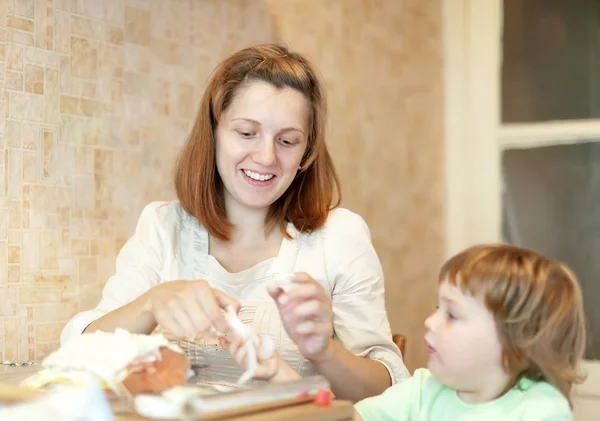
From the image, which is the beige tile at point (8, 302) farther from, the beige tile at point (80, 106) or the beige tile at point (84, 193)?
the beige tile at point (80, 106)

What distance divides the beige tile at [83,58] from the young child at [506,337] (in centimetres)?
95

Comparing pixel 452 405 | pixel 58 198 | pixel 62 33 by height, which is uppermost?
pixel 62 33

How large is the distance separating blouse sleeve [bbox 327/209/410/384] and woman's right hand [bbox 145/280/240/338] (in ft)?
1.66

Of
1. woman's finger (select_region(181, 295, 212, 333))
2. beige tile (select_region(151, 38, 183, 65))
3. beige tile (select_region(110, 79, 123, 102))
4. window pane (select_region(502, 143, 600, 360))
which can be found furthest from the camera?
window pane (select_region(502, 143, 600, 360))

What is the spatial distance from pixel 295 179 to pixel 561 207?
4.37 ft

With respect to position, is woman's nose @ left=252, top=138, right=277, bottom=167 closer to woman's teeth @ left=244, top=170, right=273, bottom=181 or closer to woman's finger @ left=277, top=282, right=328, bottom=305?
woman's teeth @ left=244, top=170, right=273, bottom=181

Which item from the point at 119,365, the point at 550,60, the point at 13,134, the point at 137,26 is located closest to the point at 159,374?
the point at 119,365

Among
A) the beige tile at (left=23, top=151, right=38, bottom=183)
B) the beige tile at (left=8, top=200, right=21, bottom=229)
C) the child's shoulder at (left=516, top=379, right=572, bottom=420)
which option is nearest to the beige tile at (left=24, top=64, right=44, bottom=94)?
the beige tile at (left=23, top=151, right=38, bottom=183)

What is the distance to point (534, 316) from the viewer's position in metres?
1.17

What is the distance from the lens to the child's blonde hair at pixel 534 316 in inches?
45.9

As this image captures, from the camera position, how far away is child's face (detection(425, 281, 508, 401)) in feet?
3.87

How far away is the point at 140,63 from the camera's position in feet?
6.24

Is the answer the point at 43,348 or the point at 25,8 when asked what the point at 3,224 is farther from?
the point at 25,8

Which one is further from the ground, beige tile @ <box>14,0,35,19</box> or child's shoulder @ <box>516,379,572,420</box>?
beige tile @ <box>14,0,35,19</box>
